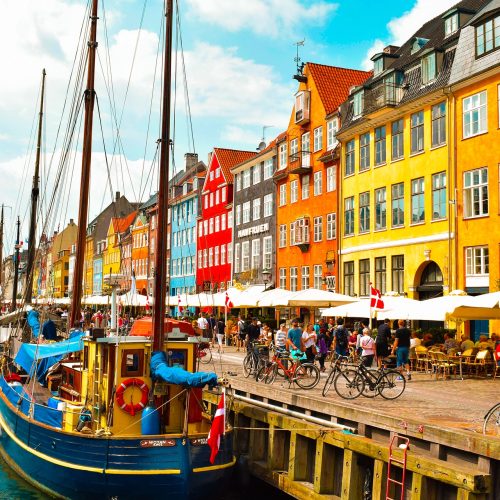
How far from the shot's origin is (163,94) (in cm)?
1539

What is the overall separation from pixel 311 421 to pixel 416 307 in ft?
25.0

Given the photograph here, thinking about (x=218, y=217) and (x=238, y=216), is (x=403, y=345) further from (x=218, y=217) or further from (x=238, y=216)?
(x=218, y=217)

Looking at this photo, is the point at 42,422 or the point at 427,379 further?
the point at 427,379

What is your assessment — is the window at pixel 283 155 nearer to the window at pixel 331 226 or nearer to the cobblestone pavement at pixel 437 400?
the window at pixel 331 226

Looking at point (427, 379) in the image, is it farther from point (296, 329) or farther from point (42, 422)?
point (42, 422)

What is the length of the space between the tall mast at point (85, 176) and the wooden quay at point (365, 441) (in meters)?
5.81

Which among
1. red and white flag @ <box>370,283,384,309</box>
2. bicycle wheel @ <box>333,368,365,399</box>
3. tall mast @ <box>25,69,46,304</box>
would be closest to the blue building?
tall mast @ <box>25,69,46,304</box>

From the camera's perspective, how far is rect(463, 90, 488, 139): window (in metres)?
29.7

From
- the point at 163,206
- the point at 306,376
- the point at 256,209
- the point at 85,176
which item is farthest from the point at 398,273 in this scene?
the point at 163,206

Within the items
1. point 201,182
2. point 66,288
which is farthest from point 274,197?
point 66,288

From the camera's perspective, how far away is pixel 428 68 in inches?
1319

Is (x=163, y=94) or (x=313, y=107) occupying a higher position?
(x=313, y=107)

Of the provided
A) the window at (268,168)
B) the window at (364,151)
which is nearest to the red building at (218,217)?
the window at (268,168)

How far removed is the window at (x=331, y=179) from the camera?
136 feet
